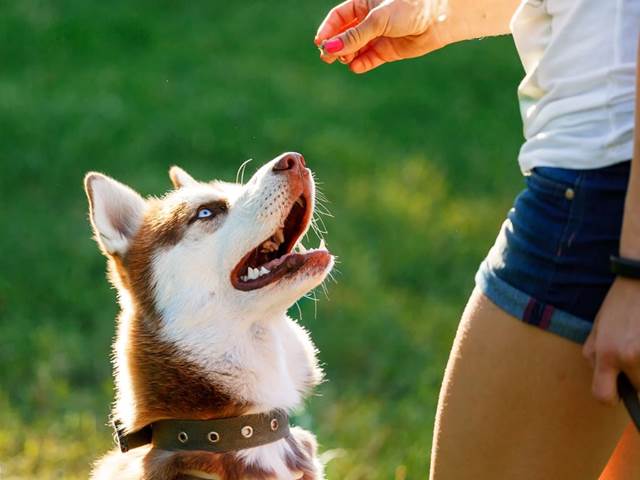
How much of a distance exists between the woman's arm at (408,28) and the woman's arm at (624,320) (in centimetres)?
98

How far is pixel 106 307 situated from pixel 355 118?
125 inches

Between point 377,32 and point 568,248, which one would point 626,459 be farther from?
point 377,32

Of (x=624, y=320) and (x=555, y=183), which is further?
(x=555, y=183)

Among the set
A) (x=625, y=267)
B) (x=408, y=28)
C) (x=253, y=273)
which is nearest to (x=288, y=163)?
(x=253, y=273)

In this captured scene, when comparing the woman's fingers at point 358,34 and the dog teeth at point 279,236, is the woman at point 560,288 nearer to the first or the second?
the woman's fingers at point 358,34

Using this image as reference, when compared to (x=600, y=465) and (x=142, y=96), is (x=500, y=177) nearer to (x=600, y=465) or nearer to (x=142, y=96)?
(x=142, y=96)

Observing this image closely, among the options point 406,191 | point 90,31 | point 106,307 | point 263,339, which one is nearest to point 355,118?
point 406,191

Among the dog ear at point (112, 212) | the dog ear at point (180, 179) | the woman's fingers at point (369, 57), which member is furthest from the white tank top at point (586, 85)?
the dog ear at point (180, 179)

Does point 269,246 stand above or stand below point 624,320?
below

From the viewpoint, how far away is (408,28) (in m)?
2.89

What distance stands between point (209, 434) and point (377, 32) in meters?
1.13

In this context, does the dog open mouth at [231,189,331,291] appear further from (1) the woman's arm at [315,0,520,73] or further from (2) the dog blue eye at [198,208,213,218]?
(1) the woman's arm at [315,0,520,73]

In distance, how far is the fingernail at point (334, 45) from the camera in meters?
2.89

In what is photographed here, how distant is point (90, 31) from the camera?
9.40 meters
